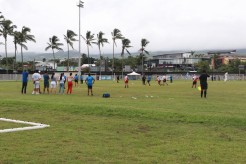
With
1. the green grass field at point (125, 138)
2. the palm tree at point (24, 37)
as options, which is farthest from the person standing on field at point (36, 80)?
the palm tree at point (24, 37)

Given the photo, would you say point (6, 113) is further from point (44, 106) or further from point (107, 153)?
point (107, 153)

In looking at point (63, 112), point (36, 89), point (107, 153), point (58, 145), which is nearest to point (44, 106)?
point (63, 112)

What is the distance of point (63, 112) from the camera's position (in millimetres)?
13531

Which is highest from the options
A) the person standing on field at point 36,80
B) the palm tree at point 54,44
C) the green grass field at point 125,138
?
the palm tree at point 54,44

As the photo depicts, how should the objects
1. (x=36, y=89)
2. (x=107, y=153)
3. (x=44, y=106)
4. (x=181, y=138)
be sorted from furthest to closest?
(x=36, y=89), (x=44, y=106), (x=181, y=138), (x=107, y=153)

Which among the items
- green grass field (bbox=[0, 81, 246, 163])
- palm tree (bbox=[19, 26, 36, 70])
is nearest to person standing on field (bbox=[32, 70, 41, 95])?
green grass field (bbox=[0, 81, 246, 163])

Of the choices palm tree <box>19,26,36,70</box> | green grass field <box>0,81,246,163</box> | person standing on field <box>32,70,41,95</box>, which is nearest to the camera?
green grass field <box>0,81,246,163</box>

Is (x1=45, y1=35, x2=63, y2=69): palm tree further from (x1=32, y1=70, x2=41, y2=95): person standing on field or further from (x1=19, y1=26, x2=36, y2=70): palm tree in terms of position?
(x1=32, y1=70, x2=41, y2=95): person standing on field

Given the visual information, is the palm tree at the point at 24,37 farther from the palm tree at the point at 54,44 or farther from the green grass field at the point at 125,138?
the green grass field at the point at 125,138

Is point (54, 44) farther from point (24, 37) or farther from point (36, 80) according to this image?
point (36, 80)

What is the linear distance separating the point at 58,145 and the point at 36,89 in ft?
60.2

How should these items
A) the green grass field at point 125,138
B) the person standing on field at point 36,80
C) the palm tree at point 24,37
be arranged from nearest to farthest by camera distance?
1. the green grass field at point 125,138
2. the person standing on field at point 36,80
3. the palm tree at point 24,37

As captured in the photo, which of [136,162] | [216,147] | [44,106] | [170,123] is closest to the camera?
[136,162]

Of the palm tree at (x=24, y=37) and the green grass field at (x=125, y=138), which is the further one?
the palm tree at (x=24, y=37)
